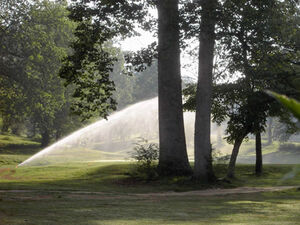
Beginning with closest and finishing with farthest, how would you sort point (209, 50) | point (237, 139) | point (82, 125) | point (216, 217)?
point (216, 217), point (209, 50), point (237, 139), point (82, 125)

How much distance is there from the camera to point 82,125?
162 ft

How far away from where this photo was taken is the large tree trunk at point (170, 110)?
19.4m

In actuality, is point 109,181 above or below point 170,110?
below

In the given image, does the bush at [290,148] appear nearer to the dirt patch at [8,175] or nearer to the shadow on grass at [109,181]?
the shadow on grass at [109,181]

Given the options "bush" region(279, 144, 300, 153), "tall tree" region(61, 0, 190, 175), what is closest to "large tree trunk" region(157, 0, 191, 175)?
"tall tree" region(61, 0, 190, 175)

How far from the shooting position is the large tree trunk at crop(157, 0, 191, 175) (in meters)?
19.4

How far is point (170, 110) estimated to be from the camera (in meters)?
19.6

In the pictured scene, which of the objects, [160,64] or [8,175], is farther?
[8,175]

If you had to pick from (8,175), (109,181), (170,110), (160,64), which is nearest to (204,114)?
(170,110)

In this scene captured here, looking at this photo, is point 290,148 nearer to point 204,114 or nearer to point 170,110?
point 170,110

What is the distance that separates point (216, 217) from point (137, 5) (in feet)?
42.7

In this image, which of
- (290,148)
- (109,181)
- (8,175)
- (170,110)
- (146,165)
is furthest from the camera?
(290,148)

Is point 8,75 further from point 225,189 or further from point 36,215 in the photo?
point 36,215

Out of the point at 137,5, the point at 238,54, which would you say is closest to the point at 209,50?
the point at 238,54
